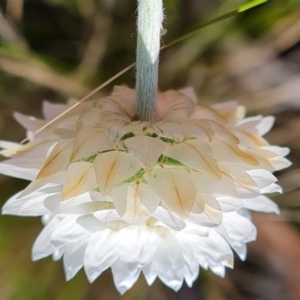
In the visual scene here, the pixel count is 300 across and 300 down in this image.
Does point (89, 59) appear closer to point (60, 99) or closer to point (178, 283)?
point (60, 99)

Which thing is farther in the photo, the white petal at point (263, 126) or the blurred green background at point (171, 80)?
the blurred green background at point (171, 80)

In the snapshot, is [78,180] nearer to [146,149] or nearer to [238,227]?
[146,149]

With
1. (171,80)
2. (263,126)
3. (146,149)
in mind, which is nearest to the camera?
(146,149)

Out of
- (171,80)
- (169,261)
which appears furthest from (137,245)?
(171,80)

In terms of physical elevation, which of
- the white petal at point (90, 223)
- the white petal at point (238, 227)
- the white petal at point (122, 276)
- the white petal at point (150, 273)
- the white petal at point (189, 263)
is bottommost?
the white petal at point (122, 276)

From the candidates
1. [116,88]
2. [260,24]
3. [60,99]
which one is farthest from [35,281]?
[260,24]

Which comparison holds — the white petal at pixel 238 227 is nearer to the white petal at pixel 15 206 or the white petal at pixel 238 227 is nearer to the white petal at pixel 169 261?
the white petal at pixel 169 261

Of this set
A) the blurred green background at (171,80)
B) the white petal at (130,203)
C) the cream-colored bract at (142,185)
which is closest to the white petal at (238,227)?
the cream-colored bract at (142,185)

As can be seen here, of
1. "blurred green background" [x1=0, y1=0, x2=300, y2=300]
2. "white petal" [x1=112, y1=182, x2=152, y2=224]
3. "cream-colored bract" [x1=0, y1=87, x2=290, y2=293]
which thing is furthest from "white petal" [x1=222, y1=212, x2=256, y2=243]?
"blurred green background" [x1=0, y1=0, x2=300, y2=300]
